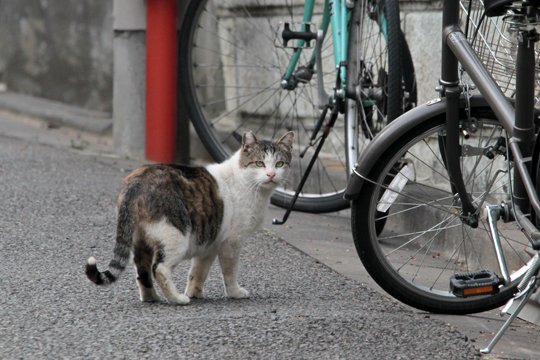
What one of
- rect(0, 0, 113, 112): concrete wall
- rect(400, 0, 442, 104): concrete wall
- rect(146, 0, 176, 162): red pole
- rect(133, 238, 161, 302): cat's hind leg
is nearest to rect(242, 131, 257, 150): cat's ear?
rect(133, 238, 161, 302): cat's hind leg

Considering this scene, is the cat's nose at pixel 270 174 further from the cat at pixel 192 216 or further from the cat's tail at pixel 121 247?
the cat's tail at pixel 121 247

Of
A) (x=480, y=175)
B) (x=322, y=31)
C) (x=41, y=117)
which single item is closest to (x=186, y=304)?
(x=480, y=175)

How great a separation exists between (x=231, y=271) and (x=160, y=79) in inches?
132

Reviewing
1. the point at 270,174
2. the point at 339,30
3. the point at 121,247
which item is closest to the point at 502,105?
the point at 270,174

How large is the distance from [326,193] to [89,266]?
2.56 meters

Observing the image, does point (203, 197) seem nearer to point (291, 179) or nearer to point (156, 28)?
point (291, 179)

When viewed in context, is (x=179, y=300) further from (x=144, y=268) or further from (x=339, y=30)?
(x=339, y=30)

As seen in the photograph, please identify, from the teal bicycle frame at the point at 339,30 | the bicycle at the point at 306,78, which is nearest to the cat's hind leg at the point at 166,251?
the bicycle at the point at 306,78

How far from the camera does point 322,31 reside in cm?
602

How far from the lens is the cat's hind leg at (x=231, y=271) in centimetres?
445

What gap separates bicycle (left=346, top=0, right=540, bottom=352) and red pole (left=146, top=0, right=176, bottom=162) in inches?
127

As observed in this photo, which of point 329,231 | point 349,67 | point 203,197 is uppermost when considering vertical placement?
point 349,67

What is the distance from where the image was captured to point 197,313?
411 cm

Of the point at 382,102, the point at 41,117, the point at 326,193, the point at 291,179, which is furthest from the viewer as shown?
the point at 41,117
